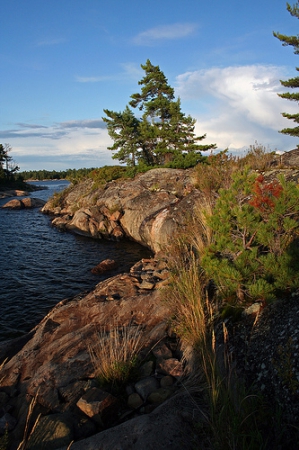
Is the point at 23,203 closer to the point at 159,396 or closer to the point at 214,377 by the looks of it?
the point at 159,396

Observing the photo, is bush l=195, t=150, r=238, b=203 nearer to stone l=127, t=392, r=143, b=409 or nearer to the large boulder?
the large boulder

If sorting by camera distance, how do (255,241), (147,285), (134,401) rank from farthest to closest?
(147,285) → (255,241) → (134,401)

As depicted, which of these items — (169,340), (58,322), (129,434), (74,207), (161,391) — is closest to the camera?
(129,434)

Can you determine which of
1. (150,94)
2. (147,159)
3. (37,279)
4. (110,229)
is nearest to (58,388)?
(37,279)

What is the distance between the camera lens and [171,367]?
4445 millimetres

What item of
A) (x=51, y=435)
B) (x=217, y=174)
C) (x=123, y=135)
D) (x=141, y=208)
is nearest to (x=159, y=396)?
(x=51, y=435)

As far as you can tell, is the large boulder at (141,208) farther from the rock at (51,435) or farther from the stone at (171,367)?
the rock at (51,435)

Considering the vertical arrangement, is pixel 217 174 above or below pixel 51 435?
above

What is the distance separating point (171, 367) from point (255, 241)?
2581mm

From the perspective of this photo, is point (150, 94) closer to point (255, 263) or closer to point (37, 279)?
point (37, 279)

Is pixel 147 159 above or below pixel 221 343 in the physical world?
above

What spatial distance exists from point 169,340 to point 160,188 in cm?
1433

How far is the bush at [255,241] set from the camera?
4.23 m

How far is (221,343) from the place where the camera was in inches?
167
